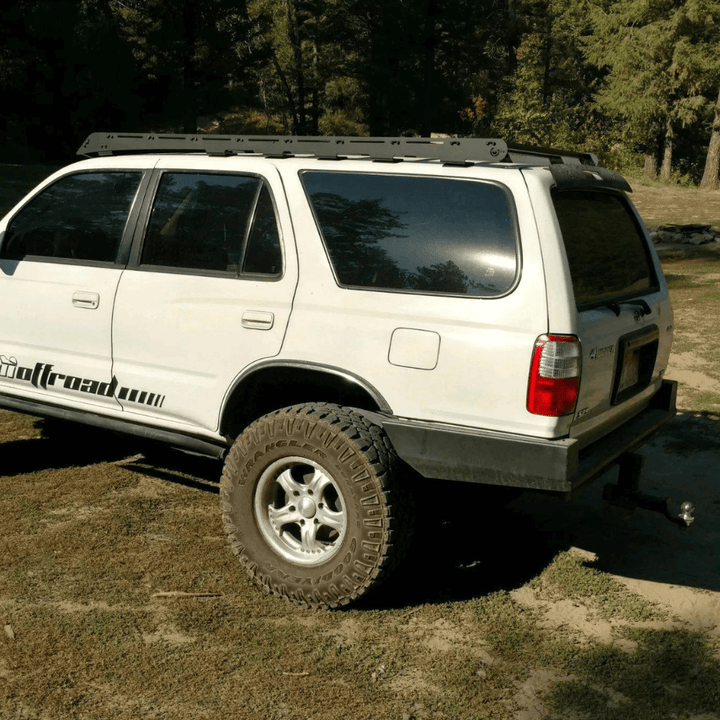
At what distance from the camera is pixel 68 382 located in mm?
4746

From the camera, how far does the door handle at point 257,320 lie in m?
3.98

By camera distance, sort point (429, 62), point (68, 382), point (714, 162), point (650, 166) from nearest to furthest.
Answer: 1. point (68, 382)
2. point (714, 162)
3. point (650, 166)
4. point (429, 62)

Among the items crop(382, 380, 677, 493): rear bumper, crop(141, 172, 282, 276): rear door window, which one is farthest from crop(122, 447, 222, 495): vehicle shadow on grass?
crop(382, 380, 677, 493): rear bumper

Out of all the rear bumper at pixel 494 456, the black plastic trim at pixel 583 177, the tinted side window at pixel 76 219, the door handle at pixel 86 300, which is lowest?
the rear bumper at pixel 494 456

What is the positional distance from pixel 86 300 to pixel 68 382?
1.58ft

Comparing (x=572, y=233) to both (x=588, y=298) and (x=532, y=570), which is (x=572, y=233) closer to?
(x=588, y=298)

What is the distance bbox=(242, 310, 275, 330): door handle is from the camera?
3.98 m

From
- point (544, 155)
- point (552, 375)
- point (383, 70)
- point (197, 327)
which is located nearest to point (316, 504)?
point (197, 327)

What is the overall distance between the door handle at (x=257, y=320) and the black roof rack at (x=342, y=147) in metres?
0.81

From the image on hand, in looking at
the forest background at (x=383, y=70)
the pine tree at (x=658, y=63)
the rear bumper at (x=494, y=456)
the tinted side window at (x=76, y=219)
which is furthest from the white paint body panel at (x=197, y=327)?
the pine tree at (x=658, y=63)

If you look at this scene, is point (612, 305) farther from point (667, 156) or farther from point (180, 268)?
point (667, 156)

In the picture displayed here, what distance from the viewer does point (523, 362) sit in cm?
344

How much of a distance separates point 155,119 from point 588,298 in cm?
4064

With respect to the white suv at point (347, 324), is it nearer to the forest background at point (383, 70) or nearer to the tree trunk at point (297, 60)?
the forest background at point (383, 70)
